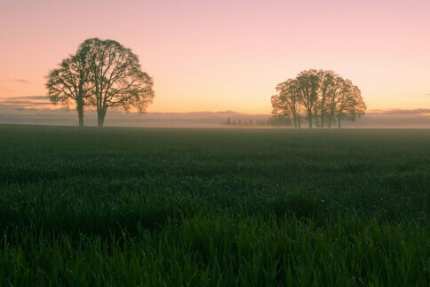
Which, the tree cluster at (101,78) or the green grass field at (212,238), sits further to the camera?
the tree cluster at (101,78)

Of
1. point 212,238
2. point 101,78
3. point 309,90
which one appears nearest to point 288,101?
point 309,90

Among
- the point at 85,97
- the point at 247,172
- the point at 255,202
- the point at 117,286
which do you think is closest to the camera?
the point at 117,286

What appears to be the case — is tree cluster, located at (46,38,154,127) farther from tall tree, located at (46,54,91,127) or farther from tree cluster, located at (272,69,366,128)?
tree cluster, located at (272,69,366,128)

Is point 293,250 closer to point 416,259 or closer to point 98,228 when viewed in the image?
A: point 416,259

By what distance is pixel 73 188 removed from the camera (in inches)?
273

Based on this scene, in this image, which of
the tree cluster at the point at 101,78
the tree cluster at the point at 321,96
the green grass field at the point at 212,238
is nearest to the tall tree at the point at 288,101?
the tree cluster at the point at 321,96

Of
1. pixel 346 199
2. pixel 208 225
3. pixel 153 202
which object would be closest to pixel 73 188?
pixel 153 202

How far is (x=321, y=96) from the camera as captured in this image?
93.1m

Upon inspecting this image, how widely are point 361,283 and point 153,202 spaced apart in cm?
325

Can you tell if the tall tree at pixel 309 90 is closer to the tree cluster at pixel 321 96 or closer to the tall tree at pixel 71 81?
the tree cluster at pixel 321 96

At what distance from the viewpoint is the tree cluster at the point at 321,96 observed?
91.9 meters

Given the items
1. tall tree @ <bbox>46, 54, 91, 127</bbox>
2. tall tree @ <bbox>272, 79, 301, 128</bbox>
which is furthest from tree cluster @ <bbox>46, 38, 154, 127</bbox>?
tall tree @ <bbox>272, 79, 301, 128</bbox>

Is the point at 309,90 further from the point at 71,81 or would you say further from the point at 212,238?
the point at 212,238

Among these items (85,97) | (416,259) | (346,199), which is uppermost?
(85,97)
